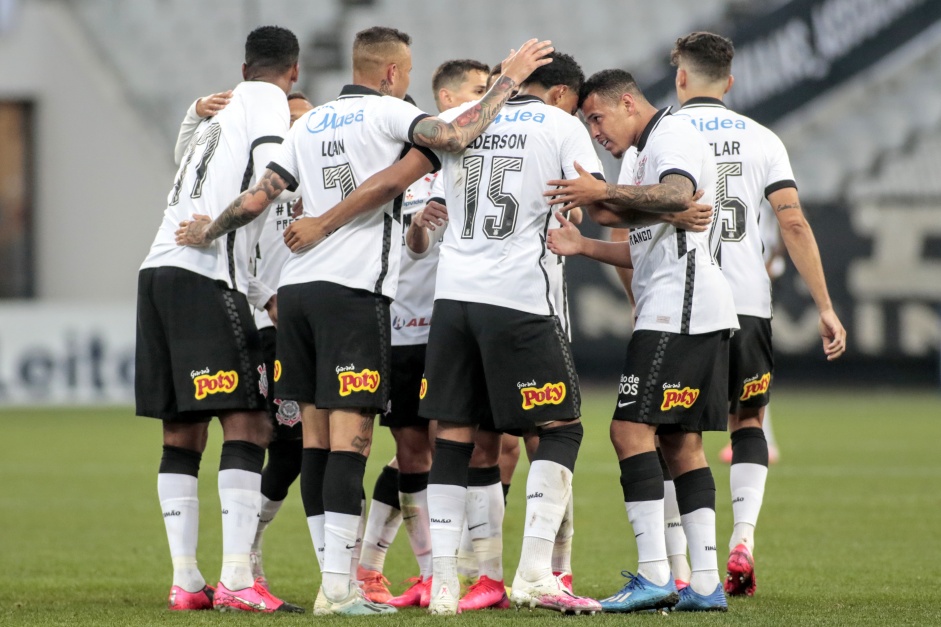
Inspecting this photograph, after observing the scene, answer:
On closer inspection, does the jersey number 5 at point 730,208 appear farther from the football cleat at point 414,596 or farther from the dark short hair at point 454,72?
the football cleat at point 414,596

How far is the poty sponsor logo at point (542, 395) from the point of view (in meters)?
5.09

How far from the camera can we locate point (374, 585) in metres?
5.95

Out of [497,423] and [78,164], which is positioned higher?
[78,164]

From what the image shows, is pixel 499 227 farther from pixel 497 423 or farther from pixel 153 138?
pixel 153 138

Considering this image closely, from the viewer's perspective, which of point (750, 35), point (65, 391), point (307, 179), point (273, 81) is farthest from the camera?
point (750, 35)

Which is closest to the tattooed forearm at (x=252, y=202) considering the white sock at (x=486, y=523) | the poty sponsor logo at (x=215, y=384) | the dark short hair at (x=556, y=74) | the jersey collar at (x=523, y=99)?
the poty sponsor logo at (x=215, y=384)

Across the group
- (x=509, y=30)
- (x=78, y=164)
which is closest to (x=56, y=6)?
(x=78, y=164)

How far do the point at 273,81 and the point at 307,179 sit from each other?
676mm

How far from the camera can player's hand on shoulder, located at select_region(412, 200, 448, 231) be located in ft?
18.5

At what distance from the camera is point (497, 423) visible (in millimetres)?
5109

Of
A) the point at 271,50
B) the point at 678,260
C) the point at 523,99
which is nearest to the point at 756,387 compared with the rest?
the point at 678,260

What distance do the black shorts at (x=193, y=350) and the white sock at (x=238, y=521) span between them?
0.31 metres

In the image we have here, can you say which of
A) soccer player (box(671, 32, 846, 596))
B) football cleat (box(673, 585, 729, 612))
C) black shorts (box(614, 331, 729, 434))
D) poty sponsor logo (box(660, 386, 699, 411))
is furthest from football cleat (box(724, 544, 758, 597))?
poty sponsor logo (box(660, 386, 699, 411))

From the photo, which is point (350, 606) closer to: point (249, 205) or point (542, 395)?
point (542, 395)
